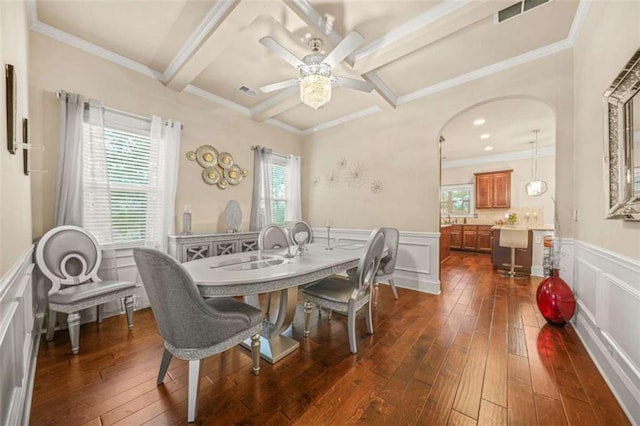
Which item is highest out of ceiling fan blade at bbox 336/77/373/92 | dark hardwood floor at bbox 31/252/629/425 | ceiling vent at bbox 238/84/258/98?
ceiling vent at bbox 238/84/258/98

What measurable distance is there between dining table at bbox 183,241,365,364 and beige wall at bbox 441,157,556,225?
261 inches

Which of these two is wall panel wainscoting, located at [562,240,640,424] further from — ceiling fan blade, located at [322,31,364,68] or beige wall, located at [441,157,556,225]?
beige wall, located at [441,157,556,225]

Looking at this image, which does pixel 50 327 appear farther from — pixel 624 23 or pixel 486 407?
pixel 624 23

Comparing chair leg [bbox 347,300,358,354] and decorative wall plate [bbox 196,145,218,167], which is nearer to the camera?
chair leg [bbox 347,300,358,354]

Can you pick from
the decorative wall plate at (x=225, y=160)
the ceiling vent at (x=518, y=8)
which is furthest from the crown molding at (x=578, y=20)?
the decorative wall plate at (x=225, y=160)

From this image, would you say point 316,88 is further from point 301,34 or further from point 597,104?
point 597,104

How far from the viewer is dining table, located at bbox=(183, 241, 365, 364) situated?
1431 millimetres

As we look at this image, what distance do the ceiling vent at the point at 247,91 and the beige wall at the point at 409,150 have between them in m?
1.65

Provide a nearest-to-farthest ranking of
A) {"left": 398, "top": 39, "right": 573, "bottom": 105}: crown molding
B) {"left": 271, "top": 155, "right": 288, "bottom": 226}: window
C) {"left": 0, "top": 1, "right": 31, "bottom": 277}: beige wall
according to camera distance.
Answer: {"left": 0, "top": 1, "right": 31, "bottom": 277}: beige wall < {"left": 398, "top": 39, "right": 573, "bottom": 105}: crown molding < {"left": 271, "top": 155, "right": 288, "bottom": 226}: window

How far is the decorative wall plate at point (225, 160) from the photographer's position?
3.72m

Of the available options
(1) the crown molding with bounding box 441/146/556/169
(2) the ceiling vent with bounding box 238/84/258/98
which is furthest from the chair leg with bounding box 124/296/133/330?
(1) the crown molding with bounding box 441/146/556/169

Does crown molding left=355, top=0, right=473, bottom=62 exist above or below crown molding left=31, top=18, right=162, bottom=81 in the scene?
below

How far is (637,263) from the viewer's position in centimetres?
130

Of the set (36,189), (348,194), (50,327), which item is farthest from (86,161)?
(348,194)
